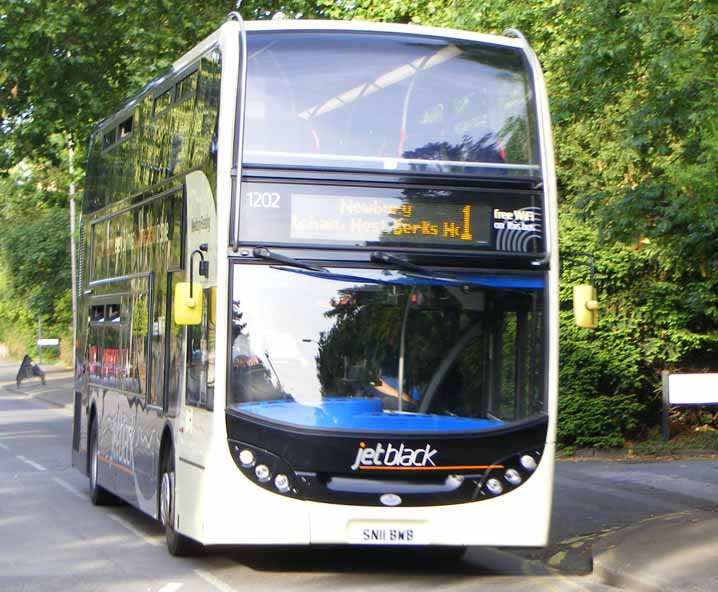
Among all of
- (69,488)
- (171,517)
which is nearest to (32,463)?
(69,488)

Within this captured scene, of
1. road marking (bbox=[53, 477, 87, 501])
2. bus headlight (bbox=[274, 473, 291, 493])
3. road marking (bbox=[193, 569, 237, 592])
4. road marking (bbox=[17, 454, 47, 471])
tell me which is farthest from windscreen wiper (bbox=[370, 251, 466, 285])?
road marking (bbox=[17, 454, 47, 471])

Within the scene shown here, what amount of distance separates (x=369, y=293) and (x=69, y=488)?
874 centimetres

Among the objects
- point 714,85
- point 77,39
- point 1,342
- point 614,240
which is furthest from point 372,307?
point 1,342

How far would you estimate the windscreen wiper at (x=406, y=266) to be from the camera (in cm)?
986

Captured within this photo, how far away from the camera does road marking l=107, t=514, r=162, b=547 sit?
1229cm

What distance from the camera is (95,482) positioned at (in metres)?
15.7

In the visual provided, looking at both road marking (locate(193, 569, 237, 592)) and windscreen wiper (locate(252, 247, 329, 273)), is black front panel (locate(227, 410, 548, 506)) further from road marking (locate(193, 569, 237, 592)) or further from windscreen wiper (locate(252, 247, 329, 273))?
windscreen wiper (locate(252, 247, 329, 273))

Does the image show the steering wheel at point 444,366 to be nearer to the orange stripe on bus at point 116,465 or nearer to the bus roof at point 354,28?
the bus roof at point 354,28

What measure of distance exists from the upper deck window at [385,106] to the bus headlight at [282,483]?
7.38 feet

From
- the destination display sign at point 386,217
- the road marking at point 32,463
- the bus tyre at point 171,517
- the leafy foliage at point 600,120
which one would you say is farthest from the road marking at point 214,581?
the road marking at point 32,463

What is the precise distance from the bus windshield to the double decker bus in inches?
0.6

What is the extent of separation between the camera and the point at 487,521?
32.3 feet

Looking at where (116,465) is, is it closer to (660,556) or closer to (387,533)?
(387,533)

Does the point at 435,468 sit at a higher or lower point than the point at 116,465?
higher
